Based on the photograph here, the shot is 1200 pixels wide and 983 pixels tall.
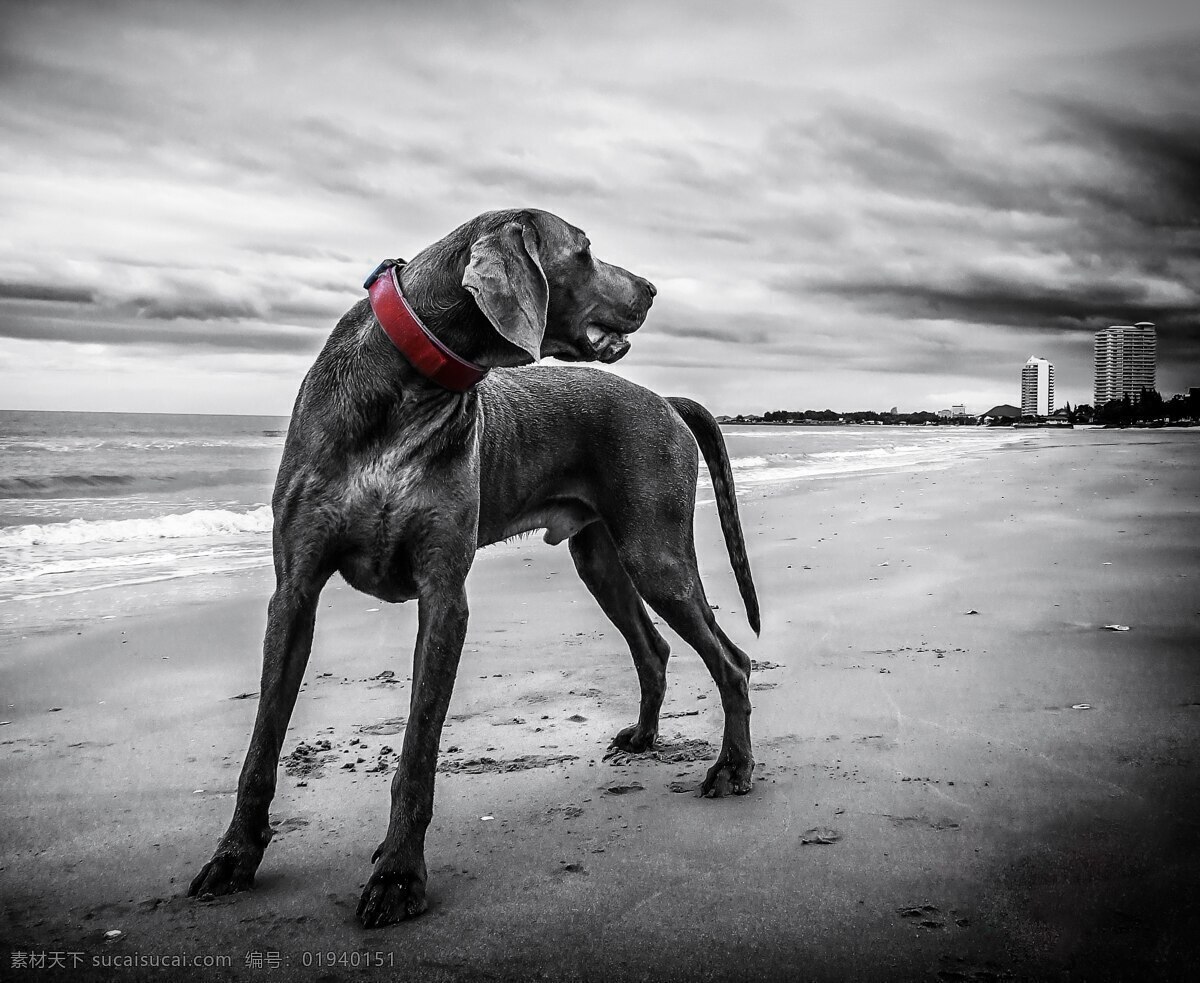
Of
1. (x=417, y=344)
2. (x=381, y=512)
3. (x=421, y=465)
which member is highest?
(x=417, y=344)

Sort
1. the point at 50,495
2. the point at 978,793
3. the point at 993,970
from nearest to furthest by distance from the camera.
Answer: the point at 993,970
the point at 978,793
the point at 50,495

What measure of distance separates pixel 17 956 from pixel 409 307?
2.13 m

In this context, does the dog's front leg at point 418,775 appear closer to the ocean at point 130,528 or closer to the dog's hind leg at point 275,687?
the dog's hind leg at point 275,687

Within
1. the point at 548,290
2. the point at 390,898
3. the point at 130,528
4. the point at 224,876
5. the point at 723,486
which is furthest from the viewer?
the point at 130,528

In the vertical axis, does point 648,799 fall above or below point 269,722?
below

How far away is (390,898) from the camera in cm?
257

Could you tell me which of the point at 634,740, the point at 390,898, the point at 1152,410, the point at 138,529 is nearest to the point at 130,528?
the point at 138,529

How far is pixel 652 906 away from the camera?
2594mm

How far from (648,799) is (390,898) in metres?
1.17

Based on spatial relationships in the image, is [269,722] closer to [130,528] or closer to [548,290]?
[548,290]

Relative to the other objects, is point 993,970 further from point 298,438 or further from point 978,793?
point 298,438

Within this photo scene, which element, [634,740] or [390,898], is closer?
[390,898]

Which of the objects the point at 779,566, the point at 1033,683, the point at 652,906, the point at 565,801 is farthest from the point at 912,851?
the point at 779,566

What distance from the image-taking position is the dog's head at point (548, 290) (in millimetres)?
2961
